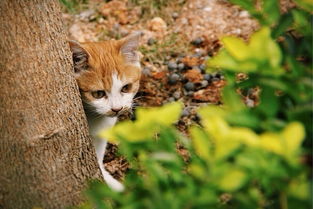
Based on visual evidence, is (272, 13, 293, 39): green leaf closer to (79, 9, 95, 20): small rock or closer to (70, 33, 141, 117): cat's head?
(70, 33, 141, 117): cat's head

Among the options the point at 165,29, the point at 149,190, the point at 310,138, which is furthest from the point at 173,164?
the point at 165,29

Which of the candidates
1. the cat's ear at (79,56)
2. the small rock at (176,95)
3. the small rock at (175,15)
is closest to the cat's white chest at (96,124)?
the cat's ear at (79,56)

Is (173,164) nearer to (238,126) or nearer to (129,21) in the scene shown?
(238,126)

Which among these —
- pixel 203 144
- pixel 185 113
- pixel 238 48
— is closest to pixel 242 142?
pixel 203 144

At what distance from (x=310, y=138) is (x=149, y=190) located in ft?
1.44

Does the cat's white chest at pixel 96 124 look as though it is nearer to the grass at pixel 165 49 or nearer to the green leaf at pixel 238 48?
the grass at pixel 165 49

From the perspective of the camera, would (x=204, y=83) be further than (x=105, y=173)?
Yes

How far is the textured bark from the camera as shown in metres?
2.21

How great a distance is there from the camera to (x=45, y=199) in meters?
2.44

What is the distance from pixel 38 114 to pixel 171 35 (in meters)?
2.43

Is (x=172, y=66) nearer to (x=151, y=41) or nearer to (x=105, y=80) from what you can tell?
(x=151, y=41)

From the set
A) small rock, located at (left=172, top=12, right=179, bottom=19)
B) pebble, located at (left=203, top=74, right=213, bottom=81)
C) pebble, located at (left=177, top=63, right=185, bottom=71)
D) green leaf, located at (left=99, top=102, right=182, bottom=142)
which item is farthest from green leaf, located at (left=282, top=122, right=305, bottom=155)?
small rock, located at (left=172, top=12, right=179, bottom=19)

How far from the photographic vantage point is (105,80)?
10.5 feet

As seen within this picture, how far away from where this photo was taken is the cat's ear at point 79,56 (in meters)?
3.03
